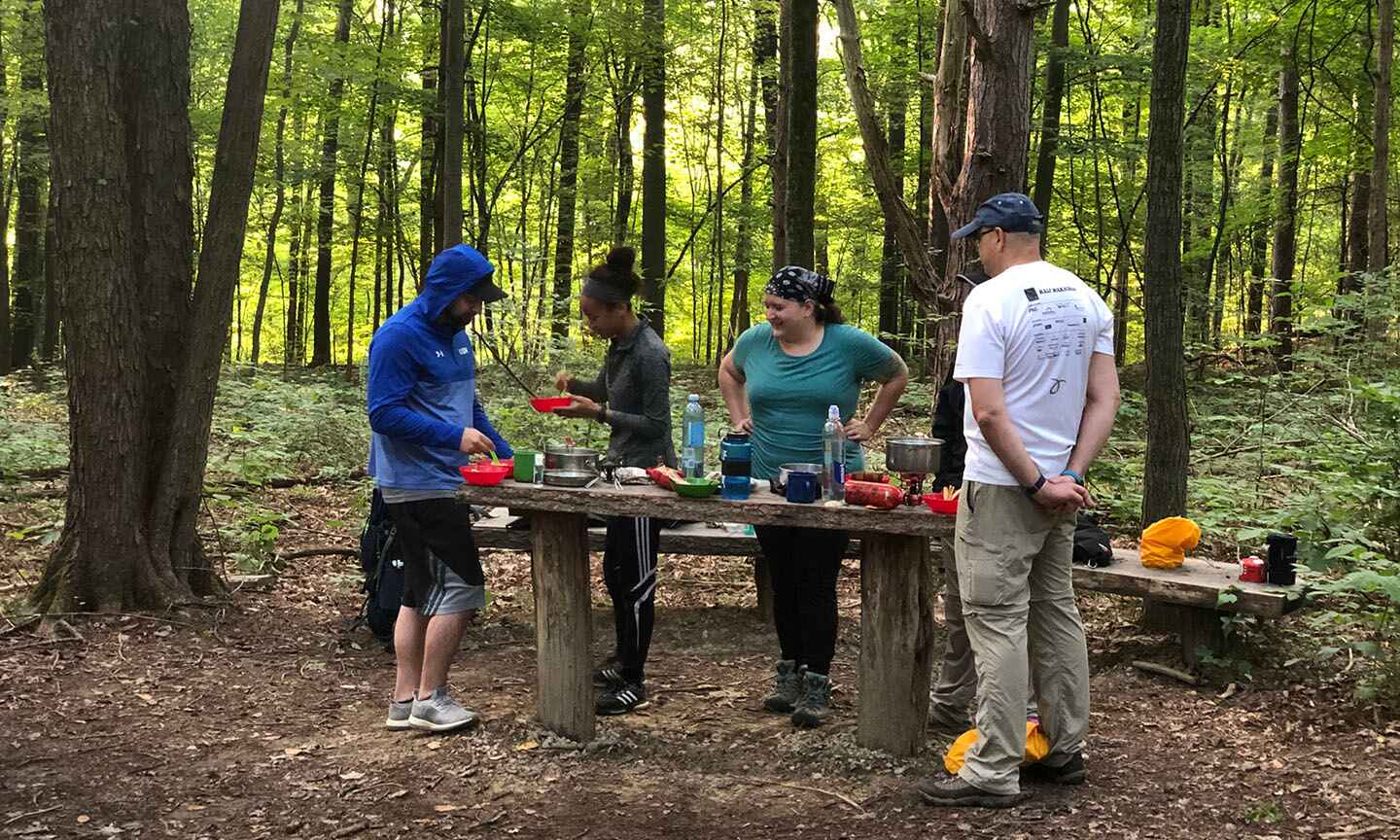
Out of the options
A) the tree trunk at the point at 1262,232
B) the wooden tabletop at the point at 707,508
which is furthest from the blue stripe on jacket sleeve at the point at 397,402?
the tree trunk at the point at 1262,232

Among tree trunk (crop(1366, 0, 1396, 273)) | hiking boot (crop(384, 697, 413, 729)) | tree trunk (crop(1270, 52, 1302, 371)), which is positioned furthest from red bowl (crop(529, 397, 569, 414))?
tree trunk (crop(1270, 52, 1302, 371))

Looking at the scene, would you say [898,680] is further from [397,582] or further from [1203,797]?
[397,582]

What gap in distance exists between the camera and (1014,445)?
338 cm

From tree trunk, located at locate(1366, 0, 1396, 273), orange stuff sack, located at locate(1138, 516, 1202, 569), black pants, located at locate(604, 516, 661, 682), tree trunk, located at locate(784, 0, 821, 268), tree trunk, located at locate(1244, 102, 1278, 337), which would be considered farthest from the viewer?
tree trunk, located at locate(1244, 102, 1278, 337)

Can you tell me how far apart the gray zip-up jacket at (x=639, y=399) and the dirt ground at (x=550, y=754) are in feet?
4.01

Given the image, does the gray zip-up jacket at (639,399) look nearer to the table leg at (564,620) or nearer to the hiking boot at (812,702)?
the table leg at (564,620)

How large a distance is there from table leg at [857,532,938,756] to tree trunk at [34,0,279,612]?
13.2 feet

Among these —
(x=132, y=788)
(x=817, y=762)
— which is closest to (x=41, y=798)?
(x=132, y=788)

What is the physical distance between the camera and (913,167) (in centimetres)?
1767

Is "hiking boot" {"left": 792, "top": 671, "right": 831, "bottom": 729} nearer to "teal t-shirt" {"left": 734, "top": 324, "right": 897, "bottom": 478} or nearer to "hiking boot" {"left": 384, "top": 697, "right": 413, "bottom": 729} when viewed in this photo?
"teal t-shirt" {"left": 734, "top": 324, "right": 897, "bottom": 478}

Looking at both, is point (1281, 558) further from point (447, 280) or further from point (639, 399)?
point (447, 280)

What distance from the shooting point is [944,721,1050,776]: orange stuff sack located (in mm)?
3709

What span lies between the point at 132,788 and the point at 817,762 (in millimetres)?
2577

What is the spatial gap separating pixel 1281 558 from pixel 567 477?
11.0 feet
